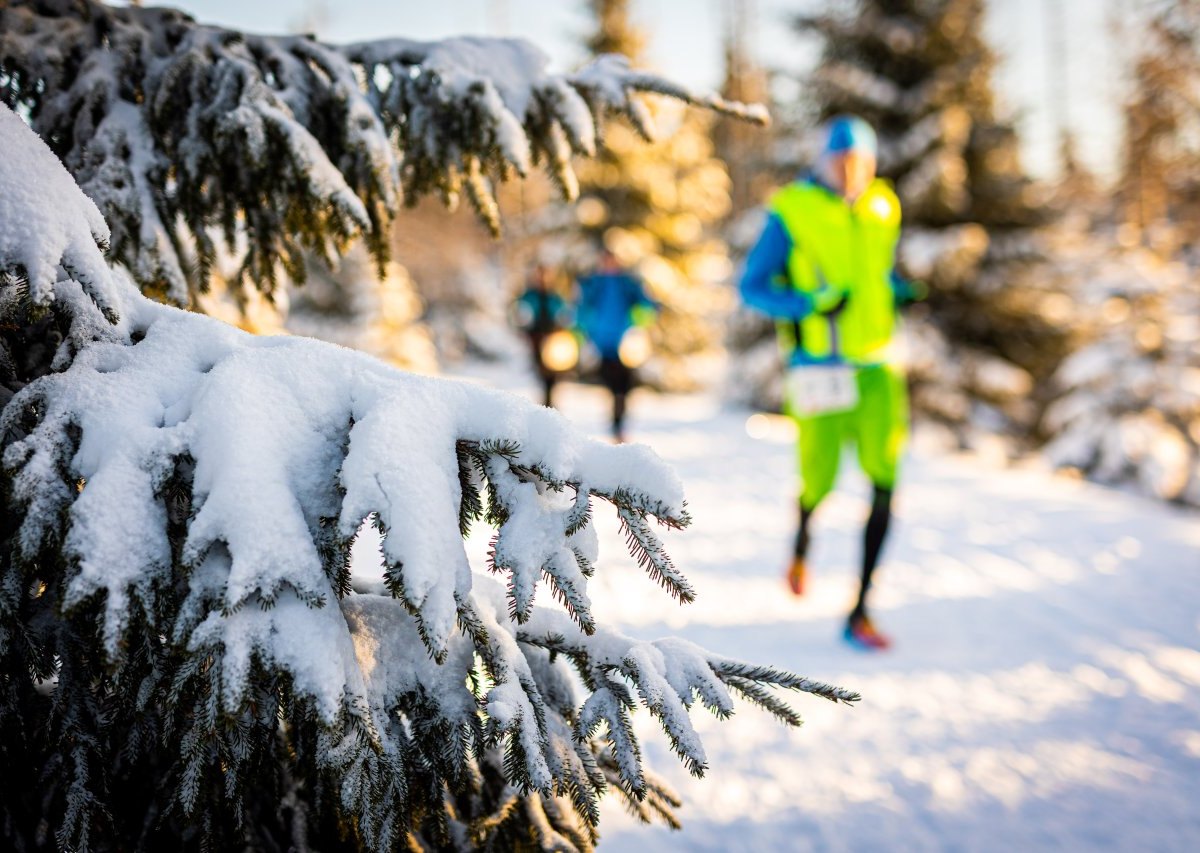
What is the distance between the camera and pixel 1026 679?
3.08 meters

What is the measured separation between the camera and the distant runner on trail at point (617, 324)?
8266mm

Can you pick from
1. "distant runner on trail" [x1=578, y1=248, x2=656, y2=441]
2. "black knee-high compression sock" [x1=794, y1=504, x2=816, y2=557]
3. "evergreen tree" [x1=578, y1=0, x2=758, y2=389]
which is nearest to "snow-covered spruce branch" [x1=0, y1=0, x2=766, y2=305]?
"black knee-high compression sock" [x1=794, y1=504, x2=816, y2=557]

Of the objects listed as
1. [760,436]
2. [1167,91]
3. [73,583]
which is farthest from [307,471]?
[1167,91]

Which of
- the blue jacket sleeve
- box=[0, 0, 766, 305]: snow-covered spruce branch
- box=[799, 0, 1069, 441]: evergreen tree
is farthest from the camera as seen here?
box=[799, 0, 1069, 441]: evergreen tree

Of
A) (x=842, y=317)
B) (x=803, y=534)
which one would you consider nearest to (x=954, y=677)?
(x=803, y=534)

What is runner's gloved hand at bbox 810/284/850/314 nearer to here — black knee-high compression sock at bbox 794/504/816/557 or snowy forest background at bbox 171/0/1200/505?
black knee-high compression sock at bbox 794/504/816/557

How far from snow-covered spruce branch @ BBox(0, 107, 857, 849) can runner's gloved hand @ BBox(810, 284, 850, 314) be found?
2.67 meters

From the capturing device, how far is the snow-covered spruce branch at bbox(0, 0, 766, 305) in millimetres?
1624

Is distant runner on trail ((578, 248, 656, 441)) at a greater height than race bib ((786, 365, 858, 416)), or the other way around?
race bib ((786, 365, 858, 416))

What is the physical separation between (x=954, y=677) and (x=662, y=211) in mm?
15228

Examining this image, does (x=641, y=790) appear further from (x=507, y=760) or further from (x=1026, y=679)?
(x=1026, y=679)

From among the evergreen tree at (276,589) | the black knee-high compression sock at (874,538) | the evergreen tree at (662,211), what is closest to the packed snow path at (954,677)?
the black knee-high compression sock at (874,538)

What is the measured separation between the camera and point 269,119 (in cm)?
160

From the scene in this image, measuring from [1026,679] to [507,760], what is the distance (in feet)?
9.57
